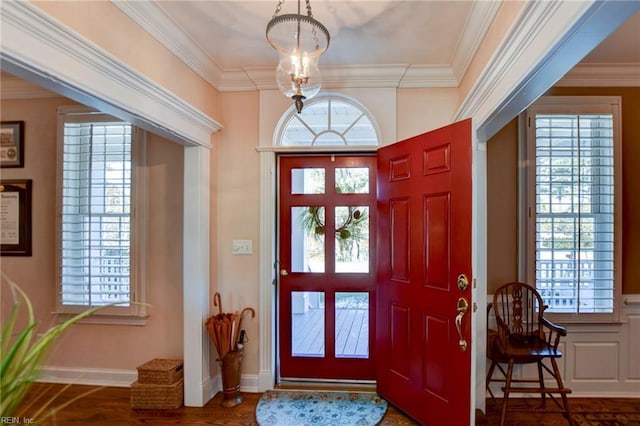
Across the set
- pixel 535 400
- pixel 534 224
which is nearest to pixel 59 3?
pixel 534 224

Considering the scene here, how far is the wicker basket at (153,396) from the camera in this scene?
2600 millimetres

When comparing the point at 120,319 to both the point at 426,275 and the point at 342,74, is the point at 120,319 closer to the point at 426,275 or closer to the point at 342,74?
the point at 426,275

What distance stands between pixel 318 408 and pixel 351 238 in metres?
1.43

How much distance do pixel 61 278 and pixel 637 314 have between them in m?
5.18

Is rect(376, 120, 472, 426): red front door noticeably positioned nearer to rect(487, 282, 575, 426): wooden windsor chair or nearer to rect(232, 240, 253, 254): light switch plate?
rect(487, 282, 575, 426): wooden windsor chair

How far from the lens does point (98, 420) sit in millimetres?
2488

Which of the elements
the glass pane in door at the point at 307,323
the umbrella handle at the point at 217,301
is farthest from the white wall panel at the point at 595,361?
the umbrella handle at the point at 217,301

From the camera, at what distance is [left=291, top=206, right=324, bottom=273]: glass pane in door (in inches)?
119

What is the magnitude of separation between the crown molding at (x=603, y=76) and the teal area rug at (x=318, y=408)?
324cm

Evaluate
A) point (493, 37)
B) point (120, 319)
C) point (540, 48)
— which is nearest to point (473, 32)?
point (493, 37)

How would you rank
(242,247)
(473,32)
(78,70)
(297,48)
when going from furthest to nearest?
1. (242,247)
2. (473,32)
3. (297,48)
4. (78,70)

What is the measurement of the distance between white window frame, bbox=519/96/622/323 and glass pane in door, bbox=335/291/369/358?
144 centimetres

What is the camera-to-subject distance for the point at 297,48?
163 cm

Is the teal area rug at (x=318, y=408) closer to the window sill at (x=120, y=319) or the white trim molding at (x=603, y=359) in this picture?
the white trim molding at (x=603, y=359)
